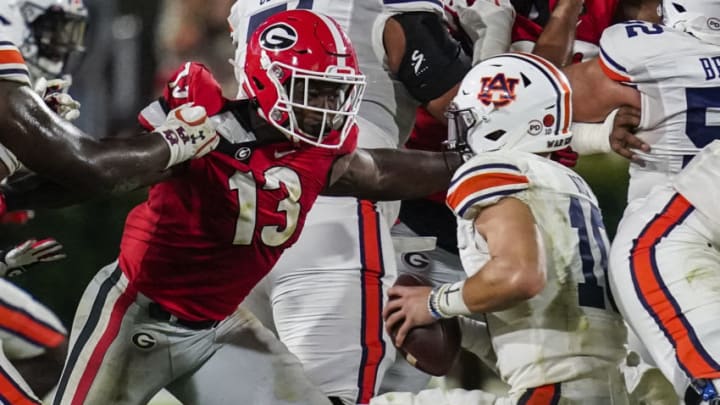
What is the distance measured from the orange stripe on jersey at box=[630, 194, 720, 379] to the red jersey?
2.66ft

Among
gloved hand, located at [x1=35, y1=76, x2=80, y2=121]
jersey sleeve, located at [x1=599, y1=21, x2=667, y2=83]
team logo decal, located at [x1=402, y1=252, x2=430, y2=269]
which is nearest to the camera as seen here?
gloved hand, located at [x1=35, y1=76, x2=80, y2=121]

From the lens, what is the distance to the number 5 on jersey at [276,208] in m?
3.08

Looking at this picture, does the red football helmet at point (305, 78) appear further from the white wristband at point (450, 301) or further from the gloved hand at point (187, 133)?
the white wristband at point (450, 301)

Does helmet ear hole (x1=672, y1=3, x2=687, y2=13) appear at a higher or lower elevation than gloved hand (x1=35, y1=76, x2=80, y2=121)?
lower

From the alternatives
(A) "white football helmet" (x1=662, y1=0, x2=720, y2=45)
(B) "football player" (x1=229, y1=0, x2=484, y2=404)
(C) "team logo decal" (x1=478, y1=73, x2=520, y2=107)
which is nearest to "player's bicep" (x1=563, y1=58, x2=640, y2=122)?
(A) "white football helmet" (x1=662, y1=0, x2=720, y2=45)

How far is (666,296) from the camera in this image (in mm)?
2904

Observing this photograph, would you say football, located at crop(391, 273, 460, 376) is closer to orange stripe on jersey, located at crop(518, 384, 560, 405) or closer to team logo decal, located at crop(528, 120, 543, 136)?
orange stripe on jersey, located at crop(518, 384, 560, 405)

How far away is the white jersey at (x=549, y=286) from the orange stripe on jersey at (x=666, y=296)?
100 mm

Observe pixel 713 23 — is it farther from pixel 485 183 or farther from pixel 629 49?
pixel 485 183

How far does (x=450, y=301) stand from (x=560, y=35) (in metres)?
1.51

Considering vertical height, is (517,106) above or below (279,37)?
below

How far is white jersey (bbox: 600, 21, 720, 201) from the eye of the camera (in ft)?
11.5

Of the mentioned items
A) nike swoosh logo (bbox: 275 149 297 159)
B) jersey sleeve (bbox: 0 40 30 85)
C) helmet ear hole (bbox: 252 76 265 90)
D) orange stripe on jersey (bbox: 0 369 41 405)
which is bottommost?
orange stripe on jersey (bbox: 0 369 41 405)

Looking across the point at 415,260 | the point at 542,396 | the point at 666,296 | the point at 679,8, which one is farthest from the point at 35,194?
the point at 679,8
